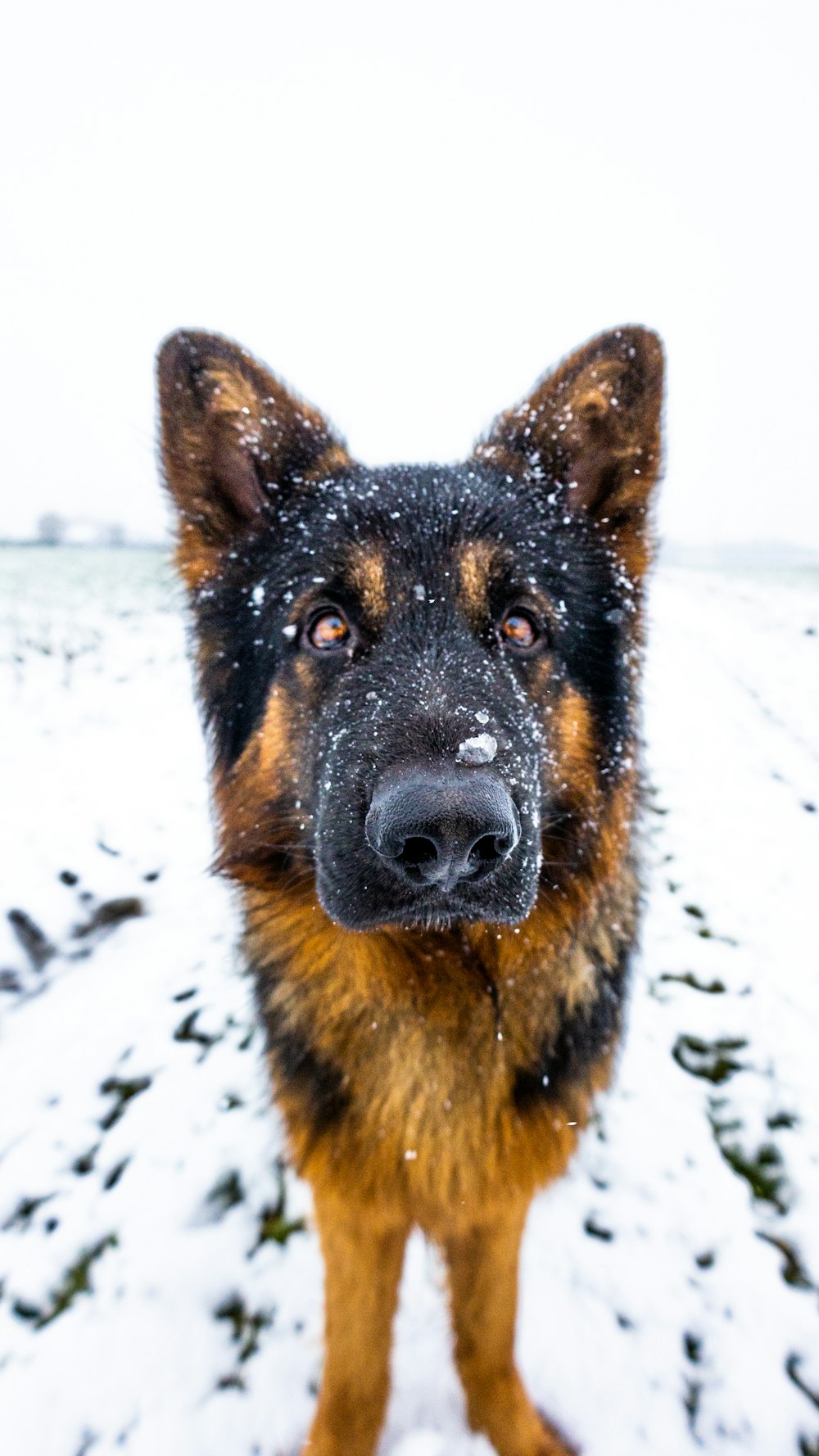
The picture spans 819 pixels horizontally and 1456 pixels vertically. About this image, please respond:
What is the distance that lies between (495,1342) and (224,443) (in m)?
2.79

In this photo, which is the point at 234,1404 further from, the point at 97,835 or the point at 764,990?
the point at 97,835

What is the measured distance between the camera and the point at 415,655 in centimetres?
189

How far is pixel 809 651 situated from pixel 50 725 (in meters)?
9.60

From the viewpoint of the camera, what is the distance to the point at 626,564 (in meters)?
2.38

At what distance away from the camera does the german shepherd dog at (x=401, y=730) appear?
1.92 meters

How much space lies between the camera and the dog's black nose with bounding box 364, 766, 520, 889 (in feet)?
4.65

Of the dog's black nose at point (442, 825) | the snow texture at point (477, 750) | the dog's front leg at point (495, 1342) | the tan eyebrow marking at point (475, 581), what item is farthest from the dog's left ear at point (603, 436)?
the dog's front leg at point (495, 1342)

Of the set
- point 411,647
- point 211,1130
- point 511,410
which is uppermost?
point 511,410

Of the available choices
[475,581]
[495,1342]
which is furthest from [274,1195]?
[475,581]

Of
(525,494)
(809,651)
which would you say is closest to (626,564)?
(525,494)

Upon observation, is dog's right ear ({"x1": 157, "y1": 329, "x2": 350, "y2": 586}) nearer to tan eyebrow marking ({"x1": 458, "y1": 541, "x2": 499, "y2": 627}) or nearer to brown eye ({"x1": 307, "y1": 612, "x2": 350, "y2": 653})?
brown eye ({"x1": 307, "y1": 612, "x2": 350, "y2": 653})

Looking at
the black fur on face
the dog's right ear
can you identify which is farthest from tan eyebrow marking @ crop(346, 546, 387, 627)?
the dog's right ear

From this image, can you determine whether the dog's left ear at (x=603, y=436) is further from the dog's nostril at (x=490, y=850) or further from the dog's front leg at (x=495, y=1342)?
the dog's front leg at (x=495, y=1342)

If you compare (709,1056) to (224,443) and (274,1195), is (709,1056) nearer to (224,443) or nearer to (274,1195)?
(274,1195)
